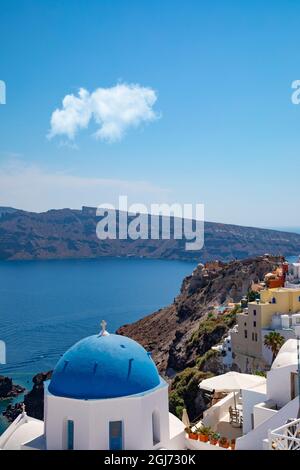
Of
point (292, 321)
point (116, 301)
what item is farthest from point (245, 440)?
point (116, 301)

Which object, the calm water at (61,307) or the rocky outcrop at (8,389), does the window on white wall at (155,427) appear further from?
the calm water at (61,307)

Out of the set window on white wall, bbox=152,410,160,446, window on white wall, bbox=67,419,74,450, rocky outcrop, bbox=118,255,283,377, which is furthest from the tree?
window on white wall, bbox=67,419,74,450

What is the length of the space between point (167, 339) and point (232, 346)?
97.8 ft

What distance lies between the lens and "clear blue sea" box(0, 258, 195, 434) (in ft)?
271

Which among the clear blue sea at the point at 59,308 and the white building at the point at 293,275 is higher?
the white building at the point at 293,275

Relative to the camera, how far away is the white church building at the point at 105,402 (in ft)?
47.5

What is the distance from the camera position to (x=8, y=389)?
215 feet

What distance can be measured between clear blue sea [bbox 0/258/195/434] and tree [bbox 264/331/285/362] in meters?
30.1

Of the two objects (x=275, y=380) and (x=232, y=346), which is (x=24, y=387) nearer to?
(x=232, y=346)

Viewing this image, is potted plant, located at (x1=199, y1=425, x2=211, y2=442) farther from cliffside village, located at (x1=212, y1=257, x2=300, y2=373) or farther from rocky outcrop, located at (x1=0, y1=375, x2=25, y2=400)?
rocky outcrop, located at (x1=0, y1=375, x2=25, y2=400)

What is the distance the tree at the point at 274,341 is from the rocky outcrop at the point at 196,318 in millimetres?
11435

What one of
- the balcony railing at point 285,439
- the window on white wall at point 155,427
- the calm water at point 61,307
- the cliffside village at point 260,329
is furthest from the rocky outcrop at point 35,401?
the balcony railing at point 285,439

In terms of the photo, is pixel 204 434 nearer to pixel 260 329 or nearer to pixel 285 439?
pixel 285 439

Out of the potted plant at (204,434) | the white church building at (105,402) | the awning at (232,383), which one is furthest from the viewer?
the awning at (232,383)
